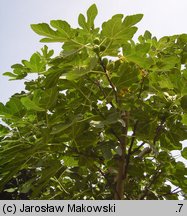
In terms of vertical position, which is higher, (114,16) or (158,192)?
(114,16)

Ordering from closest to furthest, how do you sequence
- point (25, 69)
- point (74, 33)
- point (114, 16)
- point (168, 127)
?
Result: point (114, 16) < point (74, 33) < point (168, 127) < point (25, 69)

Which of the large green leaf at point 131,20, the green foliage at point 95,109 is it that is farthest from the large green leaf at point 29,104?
the large green leaf at point 131,20

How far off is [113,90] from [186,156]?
27.4 inches

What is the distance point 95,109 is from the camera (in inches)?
82.0

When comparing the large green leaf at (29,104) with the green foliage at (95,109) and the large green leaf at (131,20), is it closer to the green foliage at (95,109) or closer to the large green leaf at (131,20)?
the green foliage at (95,109)

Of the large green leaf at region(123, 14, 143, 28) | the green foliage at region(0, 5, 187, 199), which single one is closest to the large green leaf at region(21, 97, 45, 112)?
the green foliage at region(0, 5, 187, 199)

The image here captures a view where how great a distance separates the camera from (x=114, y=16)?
1797 millimetres

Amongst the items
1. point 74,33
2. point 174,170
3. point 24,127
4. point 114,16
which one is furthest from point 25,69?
point 174,170

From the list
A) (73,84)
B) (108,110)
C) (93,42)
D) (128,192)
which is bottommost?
(128,192)

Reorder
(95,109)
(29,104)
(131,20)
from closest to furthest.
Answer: (131,20) → (29,104) → (95,109)

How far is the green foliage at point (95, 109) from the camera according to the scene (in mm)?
1913

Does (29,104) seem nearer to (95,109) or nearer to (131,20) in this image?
(95,109)

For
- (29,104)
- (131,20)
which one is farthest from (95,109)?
(131,20)

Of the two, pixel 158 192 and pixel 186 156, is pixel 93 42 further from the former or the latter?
pixel 158 192
